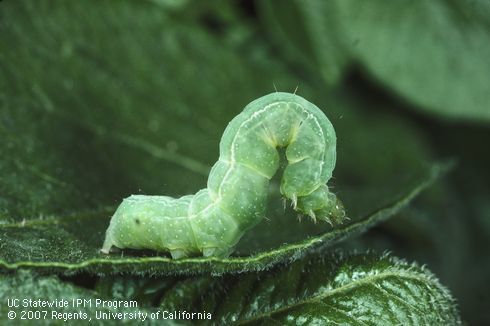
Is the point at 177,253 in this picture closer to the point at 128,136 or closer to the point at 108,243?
the point at 108,243

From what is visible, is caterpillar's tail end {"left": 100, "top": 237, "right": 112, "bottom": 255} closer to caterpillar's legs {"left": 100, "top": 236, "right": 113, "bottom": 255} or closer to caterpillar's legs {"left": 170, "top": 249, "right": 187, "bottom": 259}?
caterpillar's legs {"left": 100, "top": 236, "right": 113, "bottom": 255}

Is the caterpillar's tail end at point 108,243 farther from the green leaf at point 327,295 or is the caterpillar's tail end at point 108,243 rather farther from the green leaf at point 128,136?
the green leaf at point 327,295

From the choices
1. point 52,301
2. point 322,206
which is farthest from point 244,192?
point 52,301

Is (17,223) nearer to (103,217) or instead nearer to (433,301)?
(103,217)

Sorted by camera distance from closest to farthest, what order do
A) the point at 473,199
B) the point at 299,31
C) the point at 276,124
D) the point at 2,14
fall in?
the point at 276,124 < the point at 2,14 < the point at 299,31 < the point at 473,199

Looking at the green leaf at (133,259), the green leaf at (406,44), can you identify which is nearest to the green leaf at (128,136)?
the green leaf at (133,259)

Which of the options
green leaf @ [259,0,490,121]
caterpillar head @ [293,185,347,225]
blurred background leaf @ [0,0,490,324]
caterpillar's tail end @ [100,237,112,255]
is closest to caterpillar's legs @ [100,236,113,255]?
caterpillar's tail end @ [100,237,112,255]

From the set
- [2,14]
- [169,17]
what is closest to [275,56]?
[169,17]
